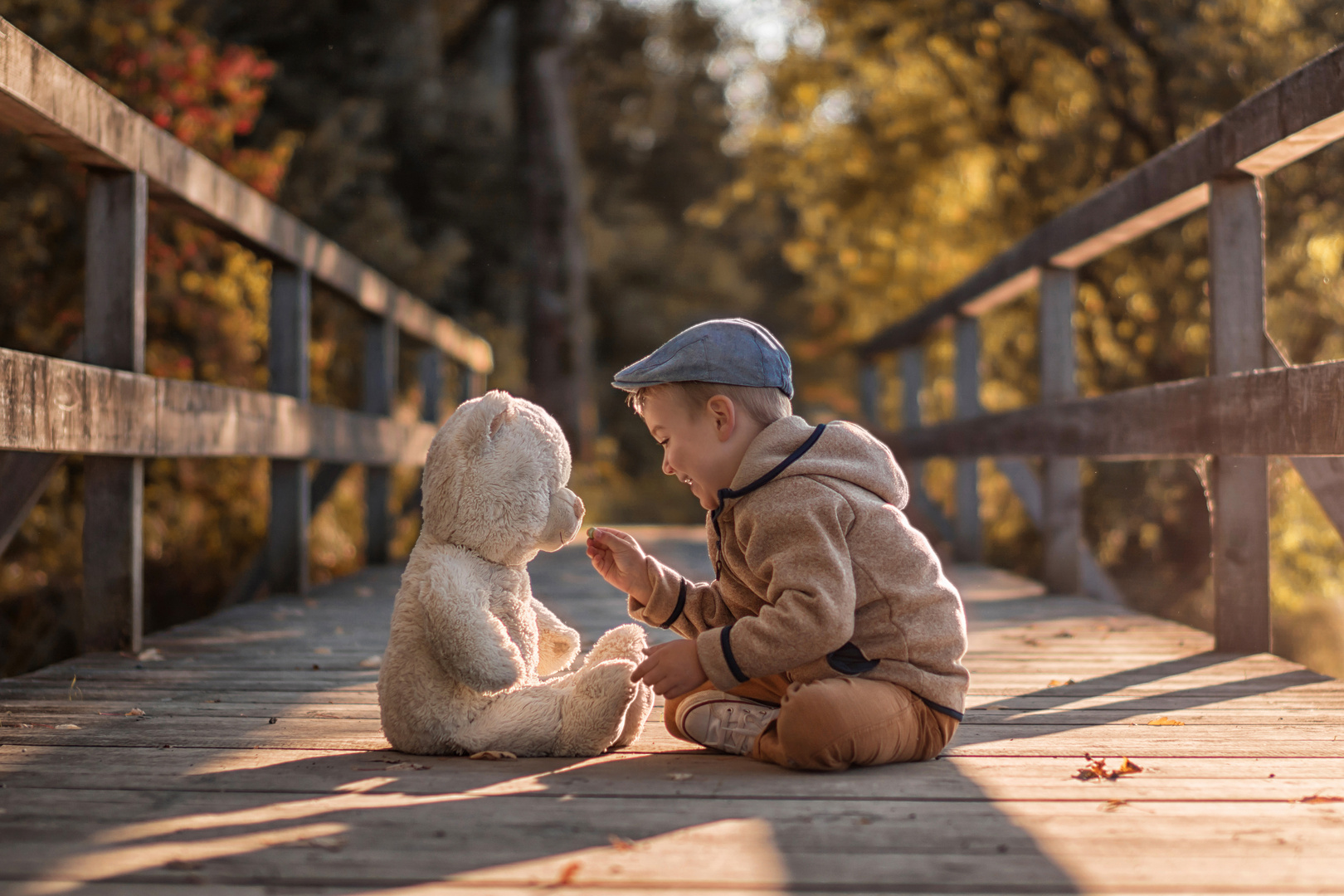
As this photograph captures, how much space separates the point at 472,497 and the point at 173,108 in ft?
18.1

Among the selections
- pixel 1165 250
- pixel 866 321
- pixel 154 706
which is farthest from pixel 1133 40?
pixel 154 706

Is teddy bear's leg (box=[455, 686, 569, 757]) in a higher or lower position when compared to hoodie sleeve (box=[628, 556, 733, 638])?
lower

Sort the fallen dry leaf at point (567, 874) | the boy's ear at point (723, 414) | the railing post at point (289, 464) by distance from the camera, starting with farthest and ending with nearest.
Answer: the railing post at point (289, 464) → the boy's ear at point (723, 414) → the fallen dry leaf at point (567, 874)

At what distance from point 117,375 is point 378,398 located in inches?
127

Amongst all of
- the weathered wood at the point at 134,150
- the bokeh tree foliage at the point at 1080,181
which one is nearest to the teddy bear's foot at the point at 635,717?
the weathered wood at the point at 134,150

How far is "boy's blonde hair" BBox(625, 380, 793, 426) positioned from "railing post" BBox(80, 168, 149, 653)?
1.75 meters

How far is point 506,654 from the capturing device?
196cm

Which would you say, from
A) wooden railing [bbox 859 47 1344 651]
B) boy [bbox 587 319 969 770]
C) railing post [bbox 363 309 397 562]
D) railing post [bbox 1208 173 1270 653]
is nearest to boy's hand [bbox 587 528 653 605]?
boy [bbox 587 319 969 770]

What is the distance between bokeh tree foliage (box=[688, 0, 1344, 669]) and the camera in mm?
7605

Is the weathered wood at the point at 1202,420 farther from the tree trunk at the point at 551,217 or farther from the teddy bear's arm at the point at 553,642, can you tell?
the tree trunk at the point at 551,217

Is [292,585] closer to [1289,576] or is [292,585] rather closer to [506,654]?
[506,654]

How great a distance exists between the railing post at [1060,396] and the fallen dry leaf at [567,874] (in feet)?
11.2

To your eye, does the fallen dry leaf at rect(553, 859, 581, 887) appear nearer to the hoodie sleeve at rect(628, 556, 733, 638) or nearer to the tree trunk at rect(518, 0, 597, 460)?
the hoodie sleeve at rect(628, 556, 733, 638)

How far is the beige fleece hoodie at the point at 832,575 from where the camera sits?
1.86 meters
